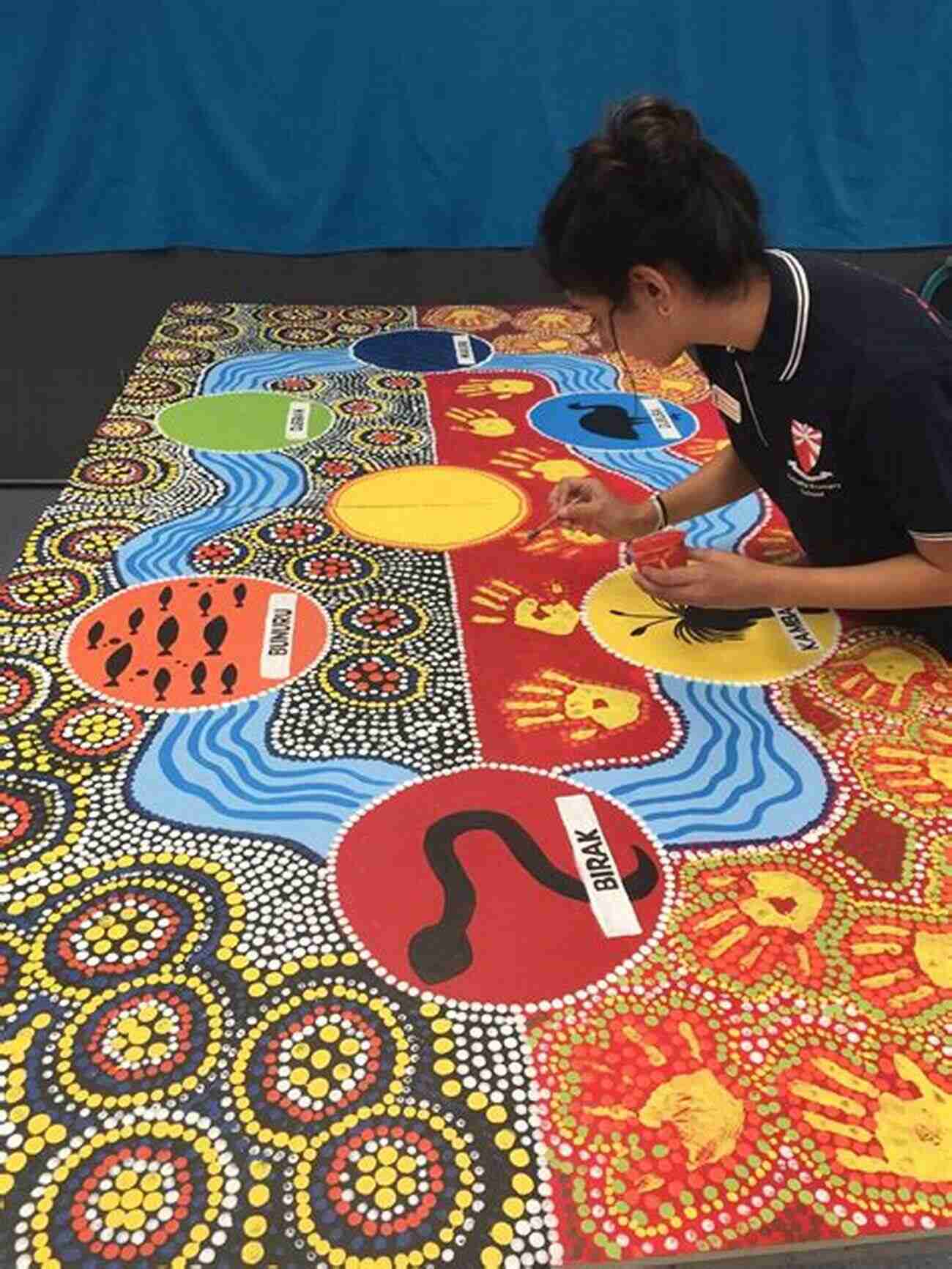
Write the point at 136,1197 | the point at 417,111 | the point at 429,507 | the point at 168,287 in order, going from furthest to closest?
the point at 168,287 < the point at 417,111 < the point at 429,507 < the point at 136,1197

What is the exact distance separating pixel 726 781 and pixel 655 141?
0.51m

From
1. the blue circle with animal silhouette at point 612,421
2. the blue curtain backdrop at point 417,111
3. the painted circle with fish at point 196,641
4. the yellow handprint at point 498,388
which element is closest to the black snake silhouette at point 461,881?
the painted circle with fish at point 196,641

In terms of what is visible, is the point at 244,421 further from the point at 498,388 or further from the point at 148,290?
the point at 148,290

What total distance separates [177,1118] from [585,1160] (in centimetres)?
23

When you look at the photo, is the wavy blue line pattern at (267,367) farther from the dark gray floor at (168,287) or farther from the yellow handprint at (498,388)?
the dark gray floor at (168,287)

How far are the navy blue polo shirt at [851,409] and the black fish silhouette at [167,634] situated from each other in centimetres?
59

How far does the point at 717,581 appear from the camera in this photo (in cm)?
93

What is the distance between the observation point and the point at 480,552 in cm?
115

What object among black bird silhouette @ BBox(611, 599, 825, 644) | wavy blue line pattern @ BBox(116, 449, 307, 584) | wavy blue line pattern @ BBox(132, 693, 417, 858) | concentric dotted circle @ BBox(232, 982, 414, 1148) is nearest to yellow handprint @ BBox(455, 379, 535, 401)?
wavy blue line pattern @ BBox(116, 449, 307, 584)

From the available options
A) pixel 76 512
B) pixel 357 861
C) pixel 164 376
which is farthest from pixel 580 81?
pixel 357 861

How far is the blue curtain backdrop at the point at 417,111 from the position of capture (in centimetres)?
228

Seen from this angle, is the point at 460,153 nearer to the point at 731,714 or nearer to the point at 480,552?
the point at 480,552

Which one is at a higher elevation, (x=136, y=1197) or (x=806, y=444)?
(x=806, y=444)

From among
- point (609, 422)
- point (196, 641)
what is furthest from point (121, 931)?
point (609, 422)
